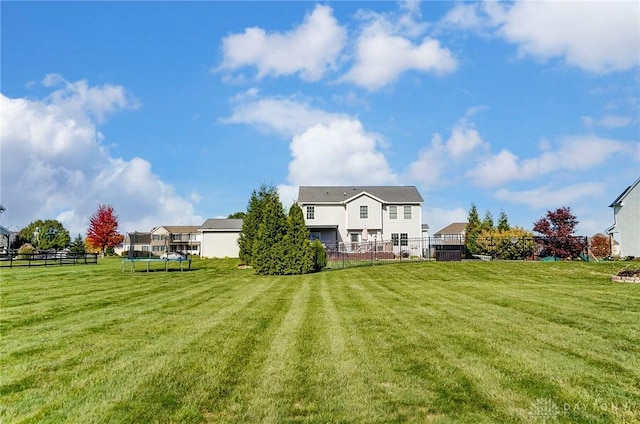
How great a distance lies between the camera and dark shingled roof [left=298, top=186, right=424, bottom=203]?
44475 mm

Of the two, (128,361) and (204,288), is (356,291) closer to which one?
(204,288)

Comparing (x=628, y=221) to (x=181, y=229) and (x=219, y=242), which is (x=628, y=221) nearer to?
(x=219, y=242)

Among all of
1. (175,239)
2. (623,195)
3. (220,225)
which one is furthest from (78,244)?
(623,195)

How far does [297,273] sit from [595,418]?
19.8 metres

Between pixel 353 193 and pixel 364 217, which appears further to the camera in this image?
pixel 353 193

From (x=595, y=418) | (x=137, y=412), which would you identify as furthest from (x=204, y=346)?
(x=595, y=418)

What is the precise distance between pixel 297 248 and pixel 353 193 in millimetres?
22997

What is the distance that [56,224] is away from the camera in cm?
8800

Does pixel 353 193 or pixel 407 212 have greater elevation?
pixel 353 193

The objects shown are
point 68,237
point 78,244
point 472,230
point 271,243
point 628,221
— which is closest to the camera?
point 271,243

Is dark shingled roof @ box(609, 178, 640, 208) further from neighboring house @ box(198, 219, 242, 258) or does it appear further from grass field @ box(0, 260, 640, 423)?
neighboring house @ box(198, 219, 242, 258)

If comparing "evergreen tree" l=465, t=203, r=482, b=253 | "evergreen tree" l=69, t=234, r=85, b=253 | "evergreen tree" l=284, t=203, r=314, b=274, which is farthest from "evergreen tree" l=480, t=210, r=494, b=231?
"evergreen tree" l=69, t=234, r=85, b=253

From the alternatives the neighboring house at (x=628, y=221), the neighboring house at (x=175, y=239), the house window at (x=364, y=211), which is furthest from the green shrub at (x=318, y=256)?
the neighboring house at (x=175, y=239)

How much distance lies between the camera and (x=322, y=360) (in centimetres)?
596
